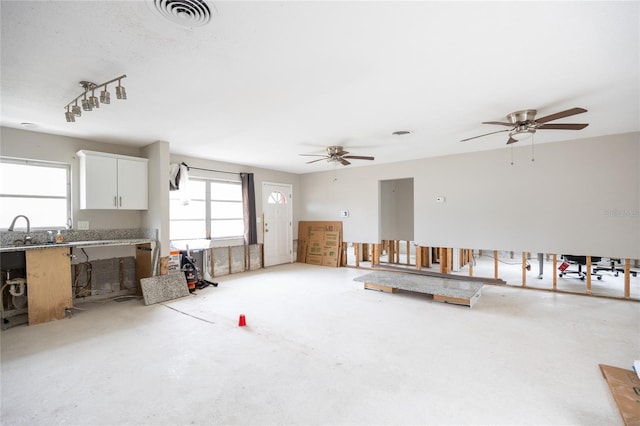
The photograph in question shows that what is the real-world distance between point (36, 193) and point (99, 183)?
0.79m

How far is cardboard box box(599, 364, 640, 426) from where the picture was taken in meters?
1.84

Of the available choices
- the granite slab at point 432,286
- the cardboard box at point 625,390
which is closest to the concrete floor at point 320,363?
the cardboard box at point 625,390

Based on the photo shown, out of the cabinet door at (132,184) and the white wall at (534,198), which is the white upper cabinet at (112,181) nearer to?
the cabinet door at (132,184)

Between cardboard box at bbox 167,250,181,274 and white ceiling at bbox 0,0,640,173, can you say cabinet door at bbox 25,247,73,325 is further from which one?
white ceiling at bbox 0,0,640,173

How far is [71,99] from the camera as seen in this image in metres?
2.94

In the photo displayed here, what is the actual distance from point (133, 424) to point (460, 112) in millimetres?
4209

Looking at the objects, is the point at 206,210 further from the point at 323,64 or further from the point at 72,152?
the point at 323,64

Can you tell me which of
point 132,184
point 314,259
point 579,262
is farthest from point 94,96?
point 579,262

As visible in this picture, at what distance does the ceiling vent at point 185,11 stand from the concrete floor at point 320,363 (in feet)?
8.47

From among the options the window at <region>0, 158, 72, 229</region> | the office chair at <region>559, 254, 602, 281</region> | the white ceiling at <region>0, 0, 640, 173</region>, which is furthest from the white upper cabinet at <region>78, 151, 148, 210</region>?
the office chair at <region>559, 254, 602, 281</region>

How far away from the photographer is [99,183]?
4.32 meters

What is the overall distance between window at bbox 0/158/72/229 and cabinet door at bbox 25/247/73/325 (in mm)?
773

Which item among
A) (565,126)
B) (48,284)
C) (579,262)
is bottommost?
(579,262)

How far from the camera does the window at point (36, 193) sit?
3.86 m
